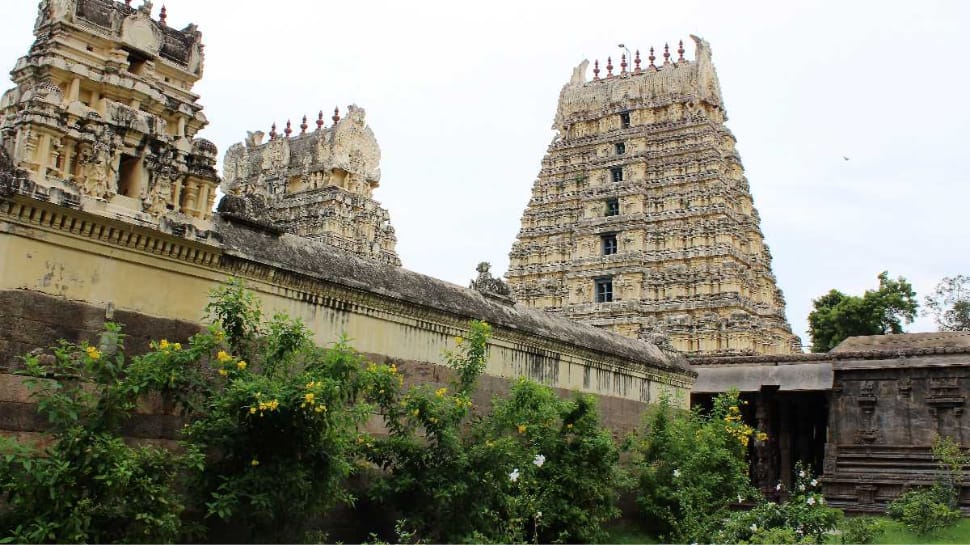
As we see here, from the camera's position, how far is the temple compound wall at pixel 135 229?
7.59 m

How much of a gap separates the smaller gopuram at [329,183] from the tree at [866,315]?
22.7m

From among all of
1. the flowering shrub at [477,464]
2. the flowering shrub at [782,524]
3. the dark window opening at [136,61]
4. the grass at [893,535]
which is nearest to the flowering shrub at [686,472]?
the grass at [893,535]

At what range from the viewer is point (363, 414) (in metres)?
8.44

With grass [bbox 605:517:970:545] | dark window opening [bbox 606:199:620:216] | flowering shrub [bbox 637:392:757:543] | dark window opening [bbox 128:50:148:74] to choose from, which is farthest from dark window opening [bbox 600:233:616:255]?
dark window opening [bbox 128:50:148:74]

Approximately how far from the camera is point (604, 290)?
42.4 meters

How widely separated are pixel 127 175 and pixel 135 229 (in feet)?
2.47

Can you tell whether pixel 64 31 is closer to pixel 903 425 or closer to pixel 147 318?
pixel 147 318

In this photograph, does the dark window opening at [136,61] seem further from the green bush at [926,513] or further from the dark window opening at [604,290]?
the dark window opening at [604,290]

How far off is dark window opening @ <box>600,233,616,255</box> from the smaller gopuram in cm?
1018

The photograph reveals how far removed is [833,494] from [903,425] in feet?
7.63

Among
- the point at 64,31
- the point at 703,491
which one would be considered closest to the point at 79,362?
the point at 64,31

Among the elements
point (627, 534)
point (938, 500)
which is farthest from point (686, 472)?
point (938, 500)

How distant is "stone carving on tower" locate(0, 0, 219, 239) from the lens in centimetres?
787

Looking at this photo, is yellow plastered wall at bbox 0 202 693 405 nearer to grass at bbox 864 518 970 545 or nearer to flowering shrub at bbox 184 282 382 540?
flowering shrub at bbox 184 282 382 540
